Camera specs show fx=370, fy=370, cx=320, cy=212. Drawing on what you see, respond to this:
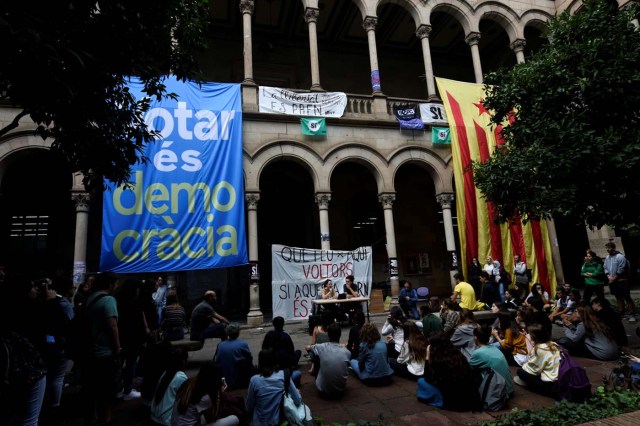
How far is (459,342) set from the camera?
6.29 metres

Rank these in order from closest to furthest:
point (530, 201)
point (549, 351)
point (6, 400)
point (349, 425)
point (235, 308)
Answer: point (6, 400) < point (349, 425) < point (549, 351) < point (530, 201) < point (235, 308)

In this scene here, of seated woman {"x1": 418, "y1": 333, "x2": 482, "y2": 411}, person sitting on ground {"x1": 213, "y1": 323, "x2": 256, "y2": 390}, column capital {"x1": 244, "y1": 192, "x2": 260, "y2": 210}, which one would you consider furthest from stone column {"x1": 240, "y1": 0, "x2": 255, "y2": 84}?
seated woman {"x1": 418, "y1": 333, "x2": 482, "y2": 411}

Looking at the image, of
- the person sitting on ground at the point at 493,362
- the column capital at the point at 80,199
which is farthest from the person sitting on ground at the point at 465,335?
the column capital at the point at 80,199

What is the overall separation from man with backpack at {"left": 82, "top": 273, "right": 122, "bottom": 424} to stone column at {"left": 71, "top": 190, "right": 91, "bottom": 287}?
7190mm

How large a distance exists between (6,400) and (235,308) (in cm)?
1248

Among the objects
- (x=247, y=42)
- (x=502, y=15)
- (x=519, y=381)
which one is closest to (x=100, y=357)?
(x=519, y=381)

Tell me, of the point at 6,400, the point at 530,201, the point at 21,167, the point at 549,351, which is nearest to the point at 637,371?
the point at 549,351

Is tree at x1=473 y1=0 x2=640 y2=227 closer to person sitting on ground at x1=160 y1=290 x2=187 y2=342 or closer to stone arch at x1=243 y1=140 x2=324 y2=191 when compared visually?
stone arch at x1=243 y1=140 x2=324 y2=191

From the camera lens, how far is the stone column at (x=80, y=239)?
34.1 feet

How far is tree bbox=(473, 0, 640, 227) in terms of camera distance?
7082 mm

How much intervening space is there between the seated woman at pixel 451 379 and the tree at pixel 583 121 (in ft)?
15.2

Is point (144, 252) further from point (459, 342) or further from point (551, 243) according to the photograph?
point (551, 243)

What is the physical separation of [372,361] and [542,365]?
7.81 feet

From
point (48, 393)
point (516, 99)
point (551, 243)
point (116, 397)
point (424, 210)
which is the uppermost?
point (516, 99)
